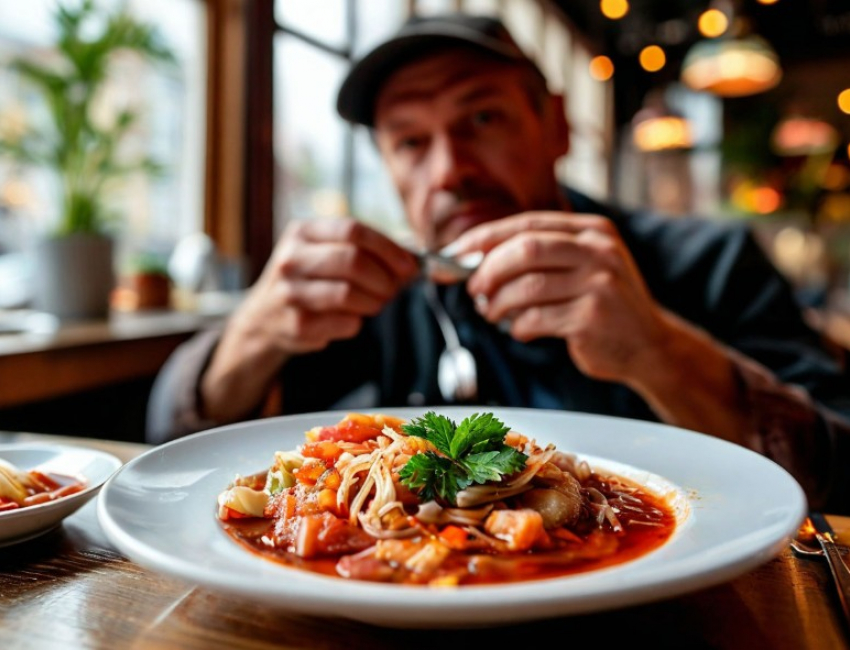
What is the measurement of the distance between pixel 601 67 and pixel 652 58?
3.43ft

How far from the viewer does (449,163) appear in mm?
1868

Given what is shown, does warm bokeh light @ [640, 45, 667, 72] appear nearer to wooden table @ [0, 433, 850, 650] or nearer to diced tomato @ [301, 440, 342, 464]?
diced tomato @ [301, 440, 342, 464]

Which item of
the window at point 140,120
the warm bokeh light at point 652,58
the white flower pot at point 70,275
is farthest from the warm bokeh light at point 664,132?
the white flower pot at point 70,275

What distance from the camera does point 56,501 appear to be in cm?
72

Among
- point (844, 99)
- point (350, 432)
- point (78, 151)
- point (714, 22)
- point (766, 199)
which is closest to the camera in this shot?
point (350, 432)

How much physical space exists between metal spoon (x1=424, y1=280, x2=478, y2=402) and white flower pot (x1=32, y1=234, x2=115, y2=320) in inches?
44.3

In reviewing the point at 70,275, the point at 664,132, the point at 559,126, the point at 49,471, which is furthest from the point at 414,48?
the point at 664,132

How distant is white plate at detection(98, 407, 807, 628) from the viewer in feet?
1.50

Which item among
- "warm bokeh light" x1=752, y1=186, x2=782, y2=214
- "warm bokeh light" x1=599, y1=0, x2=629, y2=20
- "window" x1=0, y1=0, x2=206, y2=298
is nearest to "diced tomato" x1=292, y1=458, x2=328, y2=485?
"window" x1=0, y1=0, x2=206, y2=298

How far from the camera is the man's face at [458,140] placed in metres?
1.90

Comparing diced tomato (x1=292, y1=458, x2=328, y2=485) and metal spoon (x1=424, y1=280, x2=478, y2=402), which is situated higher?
diced tomato (x1=292, y1=458, x2=328, y2=485)

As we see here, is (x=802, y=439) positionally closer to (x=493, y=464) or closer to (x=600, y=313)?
(x=600, y=313)

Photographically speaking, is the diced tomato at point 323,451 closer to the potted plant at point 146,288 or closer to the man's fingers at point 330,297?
the man's fingers at point 330,297

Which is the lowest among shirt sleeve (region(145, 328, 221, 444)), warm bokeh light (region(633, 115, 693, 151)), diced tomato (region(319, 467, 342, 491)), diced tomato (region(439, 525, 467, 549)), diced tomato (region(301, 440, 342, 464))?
shirt sleeve (region(145, 328, 221, 444))
